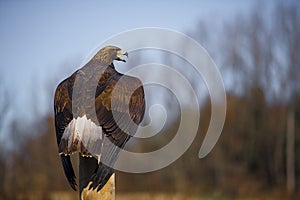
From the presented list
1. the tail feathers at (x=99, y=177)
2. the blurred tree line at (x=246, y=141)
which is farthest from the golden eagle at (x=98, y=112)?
the blurred tree line at (x=246, y=141)

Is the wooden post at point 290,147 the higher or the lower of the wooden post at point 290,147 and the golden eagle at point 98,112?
the lower

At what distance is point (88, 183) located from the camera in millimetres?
3320

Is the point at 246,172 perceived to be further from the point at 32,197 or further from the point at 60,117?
the point at 60,117

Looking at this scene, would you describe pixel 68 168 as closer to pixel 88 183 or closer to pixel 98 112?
pixel 88 183

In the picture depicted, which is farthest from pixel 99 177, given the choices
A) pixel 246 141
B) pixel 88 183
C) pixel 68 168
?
pixel 246 141

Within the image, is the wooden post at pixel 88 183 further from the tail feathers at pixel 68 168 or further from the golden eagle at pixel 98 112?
the tail feathers at pixel 68 168

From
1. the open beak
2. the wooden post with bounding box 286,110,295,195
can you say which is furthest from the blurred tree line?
the open beak

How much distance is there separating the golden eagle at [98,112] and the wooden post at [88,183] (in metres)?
0.01

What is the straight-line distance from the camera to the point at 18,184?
21.0 meters

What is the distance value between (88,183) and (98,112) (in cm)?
53

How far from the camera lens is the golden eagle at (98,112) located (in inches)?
130

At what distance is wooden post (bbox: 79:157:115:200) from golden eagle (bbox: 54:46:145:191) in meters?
0.01

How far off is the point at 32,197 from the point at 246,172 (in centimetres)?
1866

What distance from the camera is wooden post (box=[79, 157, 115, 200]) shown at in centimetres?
333
